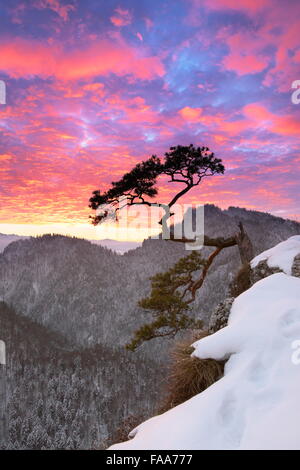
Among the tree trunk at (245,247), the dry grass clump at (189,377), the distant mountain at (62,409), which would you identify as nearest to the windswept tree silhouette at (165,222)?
the tree trunk at (245,247)

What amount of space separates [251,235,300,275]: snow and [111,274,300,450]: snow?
12.8 feet

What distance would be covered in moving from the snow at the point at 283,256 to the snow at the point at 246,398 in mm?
3904

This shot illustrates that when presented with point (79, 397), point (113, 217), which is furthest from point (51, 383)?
point (113, 217)

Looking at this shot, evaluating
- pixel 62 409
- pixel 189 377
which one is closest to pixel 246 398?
pixel 189 377

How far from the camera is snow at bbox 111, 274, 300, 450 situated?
3.82 metres

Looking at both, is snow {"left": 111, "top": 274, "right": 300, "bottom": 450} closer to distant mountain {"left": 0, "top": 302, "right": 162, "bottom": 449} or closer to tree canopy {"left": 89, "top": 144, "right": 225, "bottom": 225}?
tree canopy {"left": 89, "top": 144, "right": 225, "bottom": 225}

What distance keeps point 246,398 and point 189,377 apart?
1.53 metres

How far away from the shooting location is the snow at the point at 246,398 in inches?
151

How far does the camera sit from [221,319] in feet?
25.2

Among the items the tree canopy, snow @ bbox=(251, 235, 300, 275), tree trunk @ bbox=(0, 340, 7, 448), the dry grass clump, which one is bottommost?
tree trunk @ bbox=(0, 340, 7, 448)

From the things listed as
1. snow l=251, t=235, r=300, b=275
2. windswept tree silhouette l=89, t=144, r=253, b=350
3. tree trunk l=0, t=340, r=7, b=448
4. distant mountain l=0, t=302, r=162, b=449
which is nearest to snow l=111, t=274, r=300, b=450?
snow l=251, t=235, r=300, b=275

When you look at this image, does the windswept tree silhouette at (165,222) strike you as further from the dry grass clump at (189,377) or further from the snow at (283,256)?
the dry grass clump at (189,377)

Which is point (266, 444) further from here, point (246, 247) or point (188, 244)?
point (188, 244)
